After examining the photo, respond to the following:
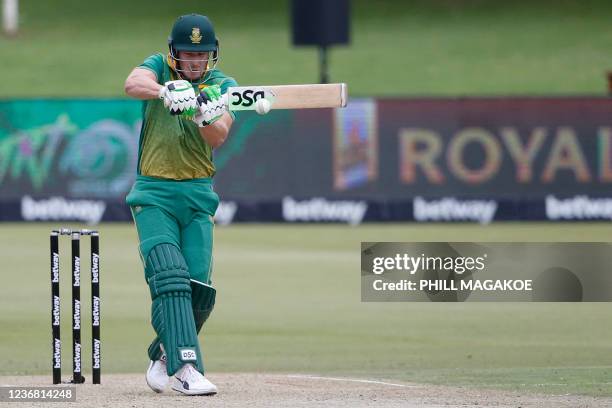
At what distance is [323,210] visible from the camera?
20578 mm

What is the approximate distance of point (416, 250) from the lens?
632 inches

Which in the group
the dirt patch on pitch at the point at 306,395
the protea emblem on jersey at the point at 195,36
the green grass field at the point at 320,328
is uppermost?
the protea emblem on jersey at the point at 195,36

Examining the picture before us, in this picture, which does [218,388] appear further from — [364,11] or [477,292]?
[364,11]

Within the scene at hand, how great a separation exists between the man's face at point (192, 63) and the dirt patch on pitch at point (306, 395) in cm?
159

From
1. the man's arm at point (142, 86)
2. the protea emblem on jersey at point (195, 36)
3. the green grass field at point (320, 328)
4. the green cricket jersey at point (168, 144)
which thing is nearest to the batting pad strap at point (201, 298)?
the green cricket jersey at point (168, 144)

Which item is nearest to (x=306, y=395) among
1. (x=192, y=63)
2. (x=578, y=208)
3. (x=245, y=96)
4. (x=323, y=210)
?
(x=245, y=96)

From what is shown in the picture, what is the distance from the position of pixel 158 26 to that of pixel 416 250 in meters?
20.5

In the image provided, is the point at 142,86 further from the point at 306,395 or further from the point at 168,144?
the point at 306,395

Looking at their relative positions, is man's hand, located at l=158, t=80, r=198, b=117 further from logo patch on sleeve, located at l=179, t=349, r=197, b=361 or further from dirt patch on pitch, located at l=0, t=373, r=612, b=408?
dirt patch on pitch, located at l=0, t=373, r=612, b=408

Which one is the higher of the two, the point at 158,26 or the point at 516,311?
the point at 158,26

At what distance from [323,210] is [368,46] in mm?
12673

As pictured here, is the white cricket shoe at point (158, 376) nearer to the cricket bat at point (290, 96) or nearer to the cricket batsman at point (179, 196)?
the cricket batsman at point (179, 196)

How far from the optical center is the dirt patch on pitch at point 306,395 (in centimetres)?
685

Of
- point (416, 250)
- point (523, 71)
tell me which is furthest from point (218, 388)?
point (523, 71)
